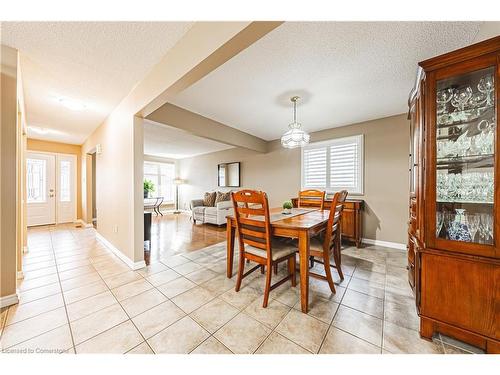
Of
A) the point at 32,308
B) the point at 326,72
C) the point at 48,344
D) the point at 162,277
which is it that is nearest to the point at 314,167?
the point at 326,72

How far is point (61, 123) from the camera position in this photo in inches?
150

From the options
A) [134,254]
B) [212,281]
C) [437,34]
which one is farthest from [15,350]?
[437,34]

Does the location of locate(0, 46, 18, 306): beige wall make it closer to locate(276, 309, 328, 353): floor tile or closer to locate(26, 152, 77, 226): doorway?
locate(276, 309, 328, 353): floor tile

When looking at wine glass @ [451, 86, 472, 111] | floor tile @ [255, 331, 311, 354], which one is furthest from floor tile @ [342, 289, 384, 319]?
wine glass @ [451, 86, 472, 111]

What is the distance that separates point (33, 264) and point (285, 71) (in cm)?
419

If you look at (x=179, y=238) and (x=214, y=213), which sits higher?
(x=214, y=213)

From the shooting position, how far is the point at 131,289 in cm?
203

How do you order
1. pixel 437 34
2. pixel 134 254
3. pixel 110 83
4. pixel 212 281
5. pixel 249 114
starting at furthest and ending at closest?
pixel 249 114 < pixel 134 254 < pixel 110 83 < pixel 212 281 < pixel 437 34

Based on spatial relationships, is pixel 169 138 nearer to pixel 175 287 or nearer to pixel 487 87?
pixel 175 287

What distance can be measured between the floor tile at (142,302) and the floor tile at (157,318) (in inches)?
2.7

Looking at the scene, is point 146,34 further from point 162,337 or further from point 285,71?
point 162,337

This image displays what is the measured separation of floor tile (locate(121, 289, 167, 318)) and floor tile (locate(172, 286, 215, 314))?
0.53 feet

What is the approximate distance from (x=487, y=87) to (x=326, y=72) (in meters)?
1.25

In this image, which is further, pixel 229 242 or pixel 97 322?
pixel 229 242
